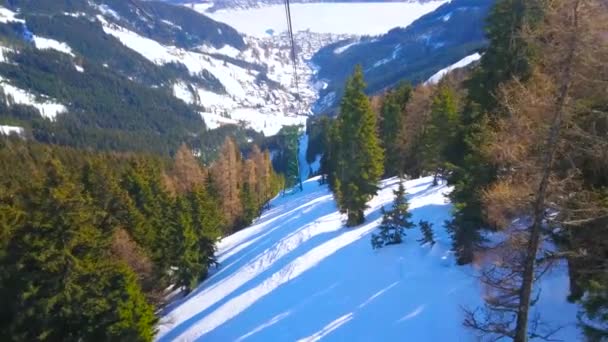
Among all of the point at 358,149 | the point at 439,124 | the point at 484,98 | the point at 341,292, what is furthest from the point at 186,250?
the point at 484,98

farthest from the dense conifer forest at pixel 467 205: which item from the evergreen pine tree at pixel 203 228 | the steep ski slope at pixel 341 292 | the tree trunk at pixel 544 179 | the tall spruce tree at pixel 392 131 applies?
the tall spruce tree at pixel 392 131

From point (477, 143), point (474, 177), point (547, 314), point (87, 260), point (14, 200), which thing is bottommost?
point (547, 314)

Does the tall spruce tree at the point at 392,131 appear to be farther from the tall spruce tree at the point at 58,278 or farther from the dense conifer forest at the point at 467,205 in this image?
the tall spruce tree at the point at 58,278

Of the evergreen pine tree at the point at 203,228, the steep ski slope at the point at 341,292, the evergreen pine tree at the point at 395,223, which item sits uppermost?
the evergreen pine tree at the point at 203,228

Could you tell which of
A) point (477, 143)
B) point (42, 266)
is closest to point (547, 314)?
point (477, 143)

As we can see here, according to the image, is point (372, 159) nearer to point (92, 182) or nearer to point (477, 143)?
point (477, 143)

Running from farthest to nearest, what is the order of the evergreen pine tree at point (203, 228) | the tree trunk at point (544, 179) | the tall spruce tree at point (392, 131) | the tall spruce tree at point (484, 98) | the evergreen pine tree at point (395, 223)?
1. the tall spruce tree at point (392, 131)
2. the evergreen pine tree at point (203, 228)
3. the evergreen pine tree at point (395, 223)
4. the tall spruce tree at point (484, 98)
5. the tree trunk at point (544, 179)

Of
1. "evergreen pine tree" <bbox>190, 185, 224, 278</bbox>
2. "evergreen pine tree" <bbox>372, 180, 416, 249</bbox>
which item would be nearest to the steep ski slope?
"evergreen pine tree" <bbox>372, 180, 416, 249</bbox>
